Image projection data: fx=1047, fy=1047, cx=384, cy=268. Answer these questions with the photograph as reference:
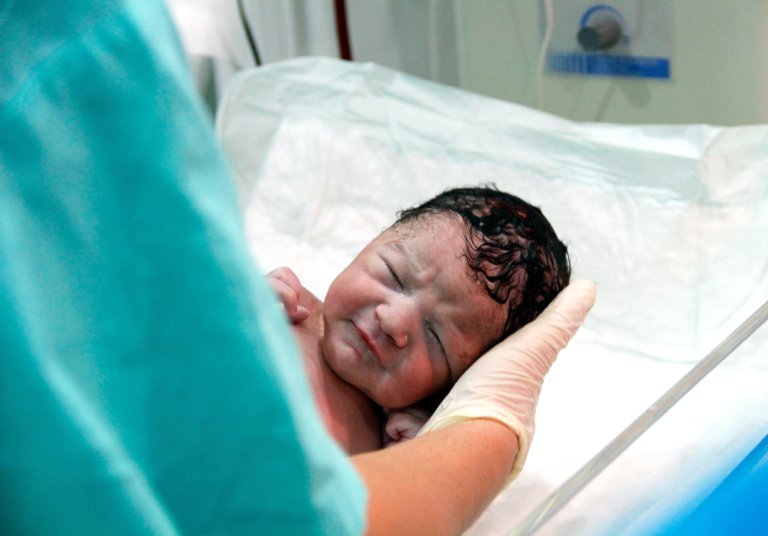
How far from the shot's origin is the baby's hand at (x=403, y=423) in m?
1.10

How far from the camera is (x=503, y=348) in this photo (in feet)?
3.30

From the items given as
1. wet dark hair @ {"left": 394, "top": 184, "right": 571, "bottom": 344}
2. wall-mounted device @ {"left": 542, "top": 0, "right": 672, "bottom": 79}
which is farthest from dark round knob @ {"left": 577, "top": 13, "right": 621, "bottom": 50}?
wet dark hair @ {"left": 394, "top": 184, "right": 571, "bottom": 344}

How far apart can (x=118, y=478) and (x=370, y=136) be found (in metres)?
1.35

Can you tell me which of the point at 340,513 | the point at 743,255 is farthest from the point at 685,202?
the point at 340,513

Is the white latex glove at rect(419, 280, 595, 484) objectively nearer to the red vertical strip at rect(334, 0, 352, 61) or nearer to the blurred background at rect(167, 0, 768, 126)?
the blurred background at rect(167, 0, 768, 126)

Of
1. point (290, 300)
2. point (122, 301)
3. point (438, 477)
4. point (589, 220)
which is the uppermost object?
point (122, 301)

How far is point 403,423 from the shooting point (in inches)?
43.7

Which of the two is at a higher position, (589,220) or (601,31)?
(601,31)

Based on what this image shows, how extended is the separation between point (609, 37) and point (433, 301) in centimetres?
84

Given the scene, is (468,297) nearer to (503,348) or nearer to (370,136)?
(503,348)

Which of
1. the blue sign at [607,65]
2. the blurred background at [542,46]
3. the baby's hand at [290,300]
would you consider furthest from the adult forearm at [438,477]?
the blue sign at [607,65]

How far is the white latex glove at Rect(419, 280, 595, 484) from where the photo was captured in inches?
35.2

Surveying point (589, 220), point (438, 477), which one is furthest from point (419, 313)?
point (589, 220)

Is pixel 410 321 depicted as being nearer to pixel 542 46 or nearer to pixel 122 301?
pixel 122 301
